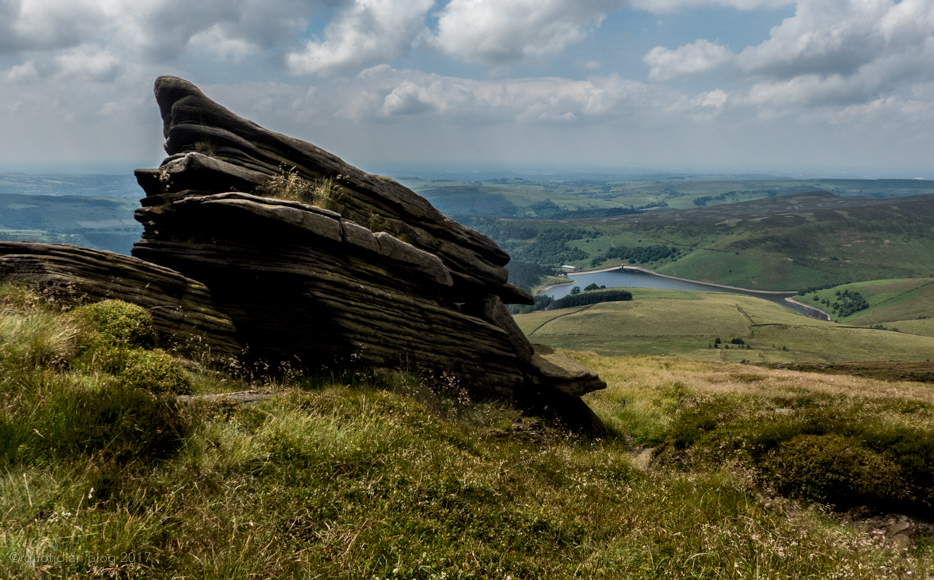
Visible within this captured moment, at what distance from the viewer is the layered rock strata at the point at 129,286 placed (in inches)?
411

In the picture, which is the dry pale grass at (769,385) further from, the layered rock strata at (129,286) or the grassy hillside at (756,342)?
the grassy hillside at (756,342)

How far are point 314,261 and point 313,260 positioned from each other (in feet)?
0.15

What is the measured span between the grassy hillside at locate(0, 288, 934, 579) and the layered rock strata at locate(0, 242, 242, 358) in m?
0.98

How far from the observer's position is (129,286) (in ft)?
38.3

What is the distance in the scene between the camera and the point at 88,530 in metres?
4.30

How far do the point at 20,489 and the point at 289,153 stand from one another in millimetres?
14846

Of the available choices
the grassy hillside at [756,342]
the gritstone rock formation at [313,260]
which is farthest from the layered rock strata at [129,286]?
the grassy hillside at [756,342]

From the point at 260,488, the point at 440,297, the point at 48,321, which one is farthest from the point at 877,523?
the point at 48,321

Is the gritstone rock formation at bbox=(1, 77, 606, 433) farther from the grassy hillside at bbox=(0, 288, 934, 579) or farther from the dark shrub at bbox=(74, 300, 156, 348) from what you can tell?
the grassy hillside at bbox=(0, 288, 934, 579)

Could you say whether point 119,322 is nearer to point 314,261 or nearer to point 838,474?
point 314,261

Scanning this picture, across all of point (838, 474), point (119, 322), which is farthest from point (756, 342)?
point (119, 322)

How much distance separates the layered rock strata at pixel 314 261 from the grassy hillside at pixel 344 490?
309 centimetres

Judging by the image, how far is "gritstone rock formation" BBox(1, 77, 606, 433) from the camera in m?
13.8

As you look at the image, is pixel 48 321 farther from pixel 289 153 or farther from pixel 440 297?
pixel 440 297
